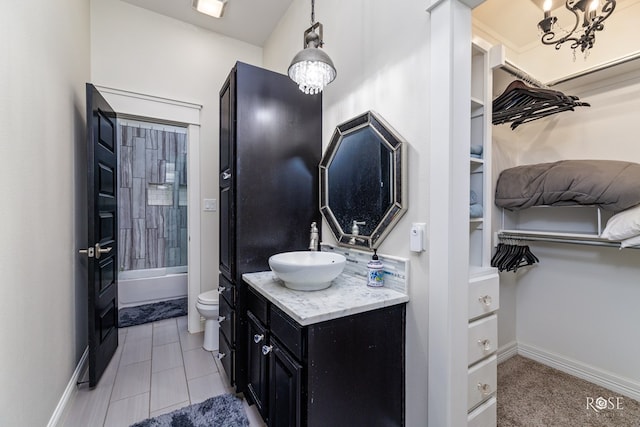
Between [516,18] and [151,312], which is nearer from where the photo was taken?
[516,18]

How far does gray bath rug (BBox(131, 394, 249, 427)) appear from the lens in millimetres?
1569

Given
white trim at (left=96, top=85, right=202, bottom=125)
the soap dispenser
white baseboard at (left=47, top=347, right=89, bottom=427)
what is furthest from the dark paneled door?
the soap dispenser

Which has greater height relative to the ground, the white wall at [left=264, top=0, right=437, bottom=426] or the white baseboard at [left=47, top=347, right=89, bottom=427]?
the white wall at [left=264, top=0, right=437, bottom=426]

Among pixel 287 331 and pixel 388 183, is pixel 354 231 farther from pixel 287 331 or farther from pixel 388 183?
pixel 287 331

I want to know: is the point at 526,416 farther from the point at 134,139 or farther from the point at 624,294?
the point at 134,139

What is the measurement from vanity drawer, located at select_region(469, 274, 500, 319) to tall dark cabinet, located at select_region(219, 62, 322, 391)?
1.09 metres

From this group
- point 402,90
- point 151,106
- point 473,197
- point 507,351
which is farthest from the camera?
point 151,106

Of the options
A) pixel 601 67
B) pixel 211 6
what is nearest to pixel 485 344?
pixel 601 67

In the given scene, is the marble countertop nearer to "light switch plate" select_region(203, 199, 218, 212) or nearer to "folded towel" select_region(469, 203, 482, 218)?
"folded towel" select_region(469, 203, 482, 218)

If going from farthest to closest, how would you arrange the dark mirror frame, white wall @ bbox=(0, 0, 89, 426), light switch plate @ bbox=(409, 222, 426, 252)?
the dark mirror frame → light switch plate @ bbox=(409, 222, 426, 252) → white wall @ bbox=(0, 0, 89, 426)

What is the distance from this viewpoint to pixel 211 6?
8.07ft

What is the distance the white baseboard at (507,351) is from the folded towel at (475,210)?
4.74 ft

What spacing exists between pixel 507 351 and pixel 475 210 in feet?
5.16

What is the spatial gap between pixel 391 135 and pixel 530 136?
65.4 inches
